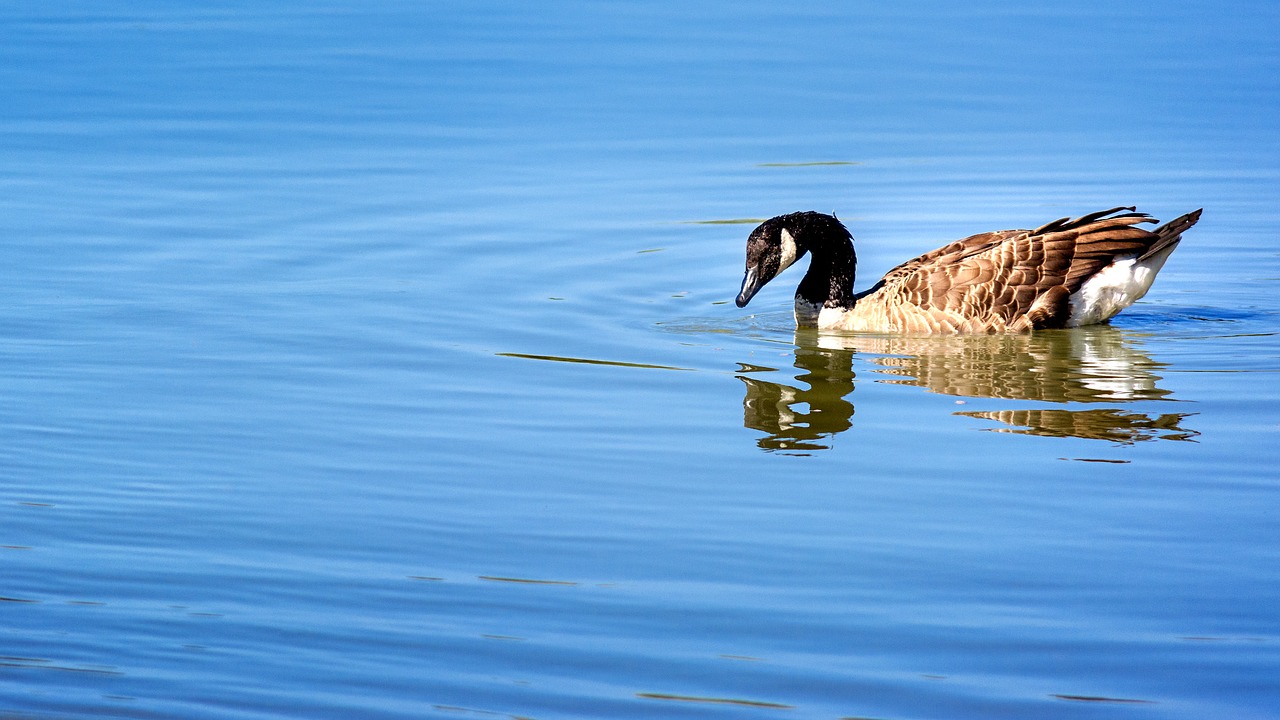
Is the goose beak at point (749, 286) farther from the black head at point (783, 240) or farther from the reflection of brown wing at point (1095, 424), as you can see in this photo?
the reflection of brown wing at point (1095, 424)

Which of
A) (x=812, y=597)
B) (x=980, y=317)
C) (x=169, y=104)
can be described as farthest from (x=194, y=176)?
(x=812, y=597)

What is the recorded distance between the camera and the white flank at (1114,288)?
37.6ft

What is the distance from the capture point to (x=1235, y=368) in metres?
10.2

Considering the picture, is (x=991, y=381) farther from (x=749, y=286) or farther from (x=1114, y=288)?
(x=749, y=286)

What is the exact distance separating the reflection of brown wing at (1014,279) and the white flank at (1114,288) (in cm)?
6

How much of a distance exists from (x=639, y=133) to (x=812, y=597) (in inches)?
533

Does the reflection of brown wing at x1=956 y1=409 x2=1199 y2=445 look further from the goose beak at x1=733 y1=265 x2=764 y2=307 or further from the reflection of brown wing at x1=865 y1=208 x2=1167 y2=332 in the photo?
the goose beak at x1=733 y1=265 x2=764 y2=307

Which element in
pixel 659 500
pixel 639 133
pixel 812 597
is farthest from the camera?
pixel 639 133

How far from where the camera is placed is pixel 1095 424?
8812 mm

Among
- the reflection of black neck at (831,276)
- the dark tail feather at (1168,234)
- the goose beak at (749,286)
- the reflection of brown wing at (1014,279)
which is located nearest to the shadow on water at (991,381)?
the reflection of brown wing at (1014,279)

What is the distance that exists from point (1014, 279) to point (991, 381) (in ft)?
5.39

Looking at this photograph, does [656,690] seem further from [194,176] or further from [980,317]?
[194,176]

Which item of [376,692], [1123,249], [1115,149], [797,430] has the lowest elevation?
[376,692]

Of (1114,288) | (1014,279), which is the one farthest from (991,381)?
(1114,288)
